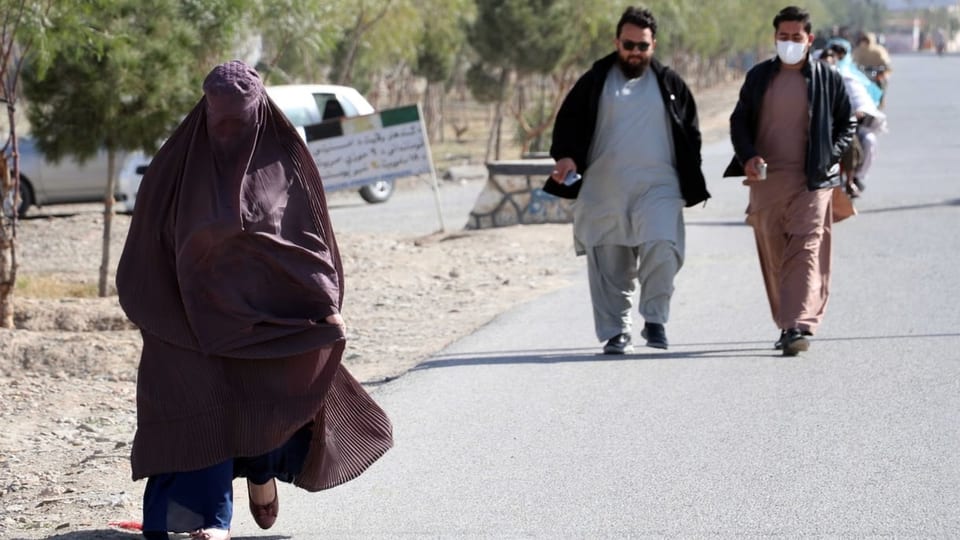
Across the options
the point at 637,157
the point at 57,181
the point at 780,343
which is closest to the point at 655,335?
the point at 780,343

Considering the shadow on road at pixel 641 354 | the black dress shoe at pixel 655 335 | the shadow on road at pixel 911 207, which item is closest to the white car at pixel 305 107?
the shadow on road at pixel 911 207

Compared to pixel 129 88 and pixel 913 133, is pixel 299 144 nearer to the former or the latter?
pixel 129 88

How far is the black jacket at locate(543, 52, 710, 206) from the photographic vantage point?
27.4 ft

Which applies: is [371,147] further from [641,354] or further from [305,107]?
[641,354]

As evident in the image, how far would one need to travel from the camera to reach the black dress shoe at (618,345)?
27.9 feet

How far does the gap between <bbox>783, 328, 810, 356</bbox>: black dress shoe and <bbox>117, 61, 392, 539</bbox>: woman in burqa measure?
3884 mm

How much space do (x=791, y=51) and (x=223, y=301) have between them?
4455 millimetres

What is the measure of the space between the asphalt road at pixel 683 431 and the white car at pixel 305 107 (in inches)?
326

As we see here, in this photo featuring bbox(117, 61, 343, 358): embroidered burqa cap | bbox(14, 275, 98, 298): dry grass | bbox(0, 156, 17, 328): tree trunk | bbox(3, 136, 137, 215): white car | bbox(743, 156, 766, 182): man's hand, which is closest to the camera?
bbox(117, 61, 343, 358): embroidered burqa cap

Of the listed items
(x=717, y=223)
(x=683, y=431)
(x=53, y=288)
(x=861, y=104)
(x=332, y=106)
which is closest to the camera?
(x=683, y=431)

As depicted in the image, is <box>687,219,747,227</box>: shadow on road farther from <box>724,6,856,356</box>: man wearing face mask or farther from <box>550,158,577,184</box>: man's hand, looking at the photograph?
<box>550,158,577,184</box>: man's hand

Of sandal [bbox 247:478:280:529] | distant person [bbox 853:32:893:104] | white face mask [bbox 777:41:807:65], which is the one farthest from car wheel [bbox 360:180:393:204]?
sandal [bbox 247:478:280:529]

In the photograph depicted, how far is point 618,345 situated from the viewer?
8523mm

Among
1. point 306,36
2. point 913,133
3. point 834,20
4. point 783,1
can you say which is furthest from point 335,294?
point 834,20
